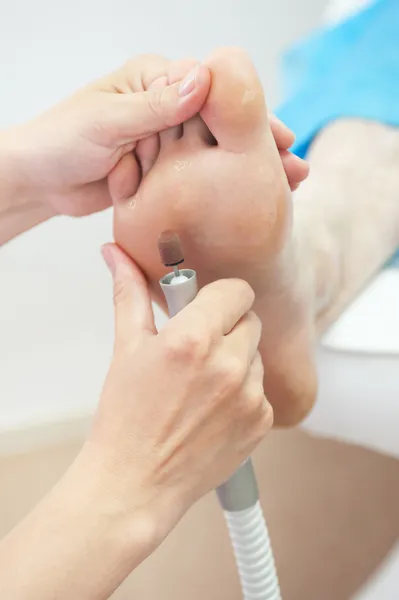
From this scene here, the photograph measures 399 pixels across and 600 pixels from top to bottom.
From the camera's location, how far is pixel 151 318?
1.71 feet

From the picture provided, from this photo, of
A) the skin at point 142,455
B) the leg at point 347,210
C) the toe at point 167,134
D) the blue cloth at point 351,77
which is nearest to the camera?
the skin at point 142,455

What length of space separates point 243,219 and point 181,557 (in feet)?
2.28

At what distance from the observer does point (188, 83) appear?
1.65 ft

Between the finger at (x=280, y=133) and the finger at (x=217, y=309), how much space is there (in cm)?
12

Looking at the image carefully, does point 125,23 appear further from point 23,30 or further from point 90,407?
point 90,407

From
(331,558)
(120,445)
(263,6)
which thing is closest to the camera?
(120,445)

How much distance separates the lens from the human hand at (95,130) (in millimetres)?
519

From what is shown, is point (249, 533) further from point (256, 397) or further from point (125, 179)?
point (125, 179)

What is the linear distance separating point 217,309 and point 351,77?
0.51 m

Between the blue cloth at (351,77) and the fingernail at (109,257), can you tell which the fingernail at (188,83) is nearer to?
the fingernail at (109,257)

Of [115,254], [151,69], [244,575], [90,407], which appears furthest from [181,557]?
[151,69]

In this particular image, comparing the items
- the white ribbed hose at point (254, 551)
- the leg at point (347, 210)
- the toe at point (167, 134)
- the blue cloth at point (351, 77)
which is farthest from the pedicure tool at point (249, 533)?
the blue cloth at point (351, 77)

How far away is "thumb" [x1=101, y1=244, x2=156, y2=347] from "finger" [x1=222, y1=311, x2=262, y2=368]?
0.19 feet

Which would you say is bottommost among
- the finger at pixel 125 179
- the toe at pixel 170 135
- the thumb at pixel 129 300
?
the thumb at pixel 129 300
